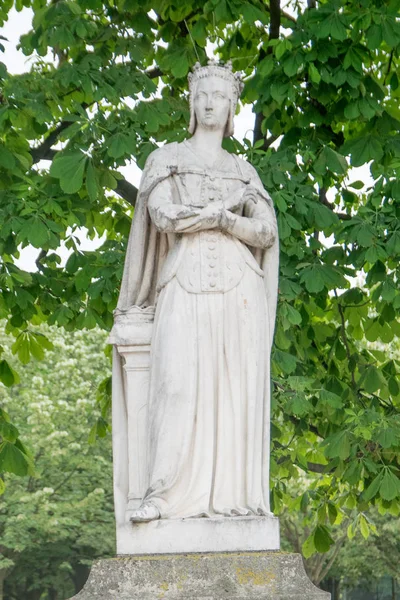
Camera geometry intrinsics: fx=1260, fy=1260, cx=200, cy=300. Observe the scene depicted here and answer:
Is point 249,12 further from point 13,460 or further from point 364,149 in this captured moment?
point 13,460

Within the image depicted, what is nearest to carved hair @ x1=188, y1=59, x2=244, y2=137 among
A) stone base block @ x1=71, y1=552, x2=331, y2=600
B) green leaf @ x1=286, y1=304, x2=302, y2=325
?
stone base block @ x1=71, y1=552, x2=331, y2=600

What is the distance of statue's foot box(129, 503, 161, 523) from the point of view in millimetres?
6371

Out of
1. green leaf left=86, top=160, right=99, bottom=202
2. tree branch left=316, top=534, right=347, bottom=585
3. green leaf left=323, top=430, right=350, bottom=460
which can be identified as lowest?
green leaf left=323, top=430, right=350, bottom=460

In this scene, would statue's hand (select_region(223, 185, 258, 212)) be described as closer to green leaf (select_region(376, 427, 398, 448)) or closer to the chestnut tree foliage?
the chestnut tree foliage

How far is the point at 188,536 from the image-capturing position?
6.39 m

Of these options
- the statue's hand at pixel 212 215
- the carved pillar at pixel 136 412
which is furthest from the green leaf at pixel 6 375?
the statue's hand at pixel 212 215

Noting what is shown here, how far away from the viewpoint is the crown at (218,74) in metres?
7.20

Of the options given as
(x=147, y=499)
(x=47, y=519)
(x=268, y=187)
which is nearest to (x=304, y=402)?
(x=268, y=187)

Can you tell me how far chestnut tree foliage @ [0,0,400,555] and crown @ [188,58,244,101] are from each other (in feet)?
10.7

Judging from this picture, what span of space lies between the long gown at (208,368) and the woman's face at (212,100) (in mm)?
428

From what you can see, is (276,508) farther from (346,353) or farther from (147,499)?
(147,499)

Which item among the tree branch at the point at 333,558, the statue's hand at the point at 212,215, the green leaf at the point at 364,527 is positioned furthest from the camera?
the tree branch at the point at 333,558

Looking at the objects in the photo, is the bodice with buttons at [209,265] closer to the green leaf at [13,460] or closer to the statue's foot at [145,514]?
the statue's foot at [145,514]

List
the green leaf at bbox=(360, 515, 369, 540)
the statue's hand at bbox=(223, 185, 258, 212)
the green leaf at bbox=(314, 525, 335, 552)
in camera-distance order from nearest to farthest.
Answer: the statue's hand at bbox=(223, 185, 258, 212) < the green leaf at bbox=(314, 525, 335, 552) < the green leaf at bbox=(360, 515, 369, 540)
